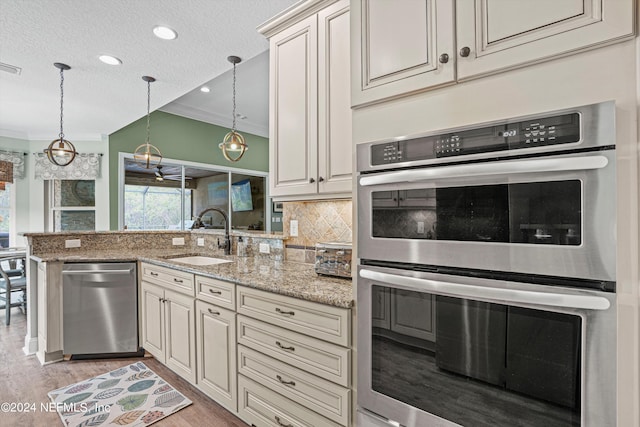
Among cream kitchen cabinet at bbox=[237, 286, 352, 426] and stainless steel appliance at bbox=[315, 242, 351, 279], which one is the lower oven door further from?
stainless steel appliance at bbox=[315, 242, 351, 279]

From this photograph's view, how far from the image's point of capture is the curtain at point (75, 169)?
5.21 m

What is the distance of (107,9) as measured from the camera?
7.15ft

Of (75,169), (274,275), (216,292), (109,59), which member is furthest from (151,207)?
(274,275)

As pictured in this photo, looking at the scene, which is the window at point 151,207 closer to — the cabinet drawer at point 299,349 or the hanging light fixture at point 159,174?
the hanging light fixture at point 159,174

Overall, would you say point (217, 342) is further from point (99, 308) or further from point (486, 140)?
point (486, 140)

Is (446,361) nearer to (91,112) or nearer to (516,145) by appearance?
(516,145)

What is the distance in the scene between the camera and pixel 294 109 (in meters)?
2.12

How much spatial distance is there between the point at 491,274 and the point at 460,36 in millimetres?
841

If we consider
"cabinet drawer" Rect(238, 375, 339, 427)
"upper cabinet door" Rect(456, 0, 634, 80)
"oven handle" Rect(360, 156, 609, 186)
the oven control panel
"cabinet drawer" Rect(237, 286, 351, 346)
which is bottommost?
"cabinet drawer" Rect(238, 375, 339, 427)

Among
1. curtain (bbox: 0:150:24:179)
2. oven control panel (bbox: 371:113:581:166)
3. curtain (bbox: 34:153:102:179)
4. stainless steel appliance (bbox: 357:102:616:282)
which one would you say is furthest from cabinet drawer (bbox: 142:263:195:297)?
curtain (bbox: 0:150:24:179)

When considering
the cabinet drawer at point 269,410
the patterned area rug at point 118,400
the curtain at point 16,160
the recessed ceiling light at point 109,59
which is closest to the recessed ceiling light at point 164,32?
the recessed ceiling light at point 109,59

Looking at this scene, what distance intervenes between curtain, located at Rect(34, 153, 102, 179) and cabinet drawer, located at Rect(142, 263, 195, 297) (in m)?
3.24

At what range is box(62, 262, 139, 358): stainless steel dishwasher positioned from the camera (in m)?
2.92

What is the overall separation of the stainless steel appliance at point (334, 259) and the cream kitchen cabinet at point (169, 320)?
1.00m
